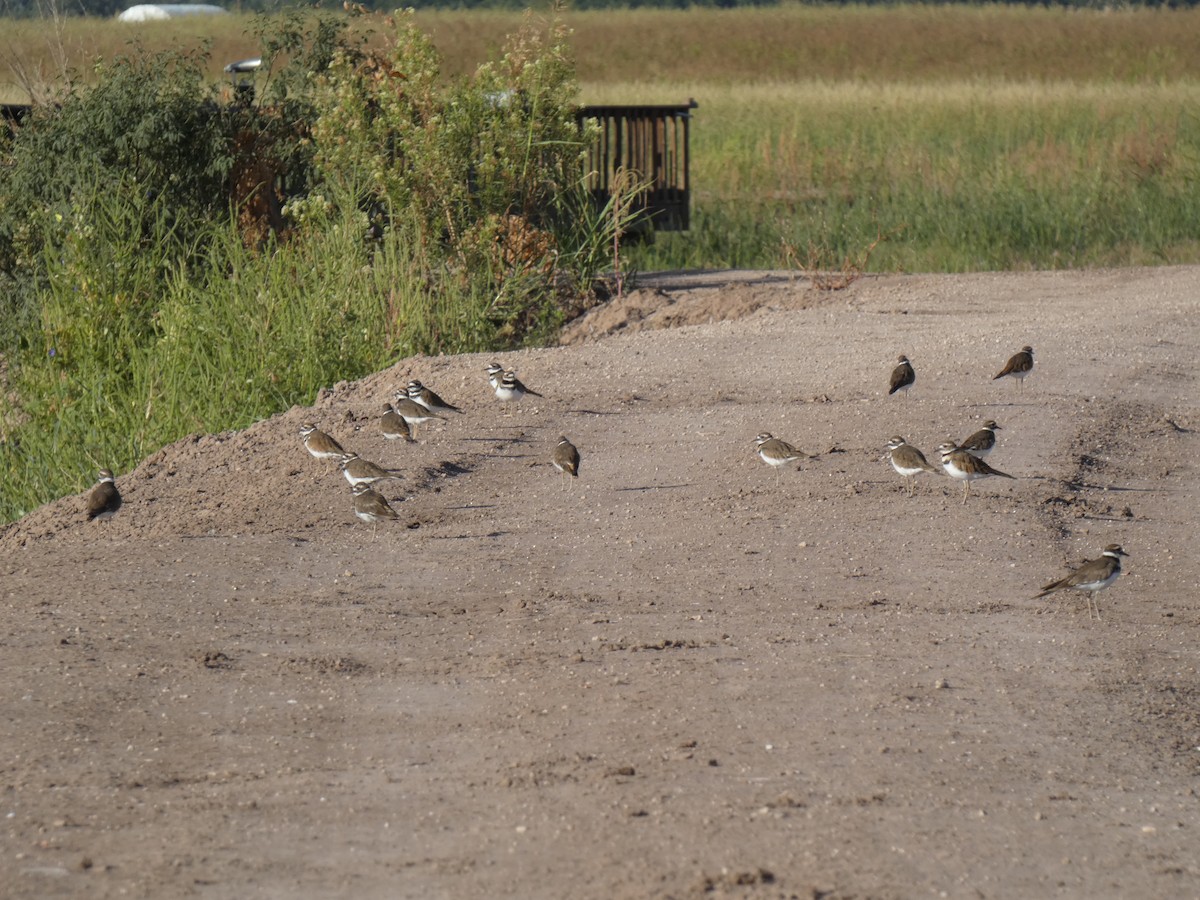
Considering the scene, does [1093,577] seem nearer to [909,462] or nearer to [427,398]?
[909,462]

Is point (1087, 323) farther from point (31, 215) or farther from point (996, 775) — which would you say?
point (996, 775)

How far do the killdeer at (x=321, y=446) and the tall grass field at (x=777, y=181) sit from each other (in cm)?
251

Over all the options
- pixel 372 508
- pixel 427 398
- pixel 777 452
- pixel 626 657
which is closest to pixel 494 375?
pixel 427 398

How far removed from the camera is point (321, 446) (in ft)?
36.8

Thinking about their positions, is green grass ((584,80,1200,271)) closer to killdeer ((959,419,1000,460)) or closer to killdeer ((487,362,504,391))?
killdeer ((487,362,504,391))

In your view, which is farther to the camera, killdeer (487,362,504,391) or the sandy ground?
killdeer (487,362,504,391)

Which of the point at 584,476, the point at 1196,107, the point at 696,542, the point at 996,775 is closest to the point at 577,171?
the point at 584,476

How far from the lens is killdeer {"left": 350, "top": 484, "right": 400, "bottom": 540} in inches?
397

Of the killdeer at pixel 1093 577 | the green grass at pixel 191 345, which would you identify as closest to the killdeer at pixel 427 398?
the green grass at pixel 191 345

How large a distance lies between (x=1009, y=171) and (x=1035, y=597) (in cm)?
2160

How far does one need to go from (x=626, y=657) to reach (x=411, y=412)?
15.7ft

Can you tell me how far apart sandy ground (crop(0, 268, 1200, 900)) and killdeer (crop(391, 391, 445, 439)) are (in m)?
0.15

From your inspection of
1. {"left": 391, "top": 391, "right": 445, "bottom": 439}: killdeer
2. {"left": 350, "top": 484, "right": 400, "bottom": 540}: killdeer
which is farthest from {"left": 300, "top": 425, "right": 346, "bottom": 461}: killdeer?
{"left": 350, "top": 484, "right": 400, "bottom": 540}: killdeer

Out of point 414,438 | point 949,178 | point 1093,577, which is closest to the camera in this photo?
point 1093,577
